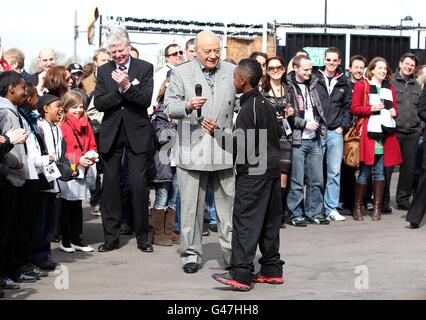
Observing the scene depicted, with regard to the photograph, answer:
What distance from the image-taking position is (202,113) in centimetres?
976

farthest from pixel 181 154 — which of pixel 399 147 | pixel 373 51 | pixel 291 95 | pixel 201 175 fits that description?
pixel 373 51

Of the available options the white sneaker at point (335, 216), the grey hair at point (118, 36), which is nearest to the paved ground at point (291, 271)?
the white sneaker at point (335, 216)

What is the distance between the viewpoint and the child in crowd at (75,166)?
437 inches

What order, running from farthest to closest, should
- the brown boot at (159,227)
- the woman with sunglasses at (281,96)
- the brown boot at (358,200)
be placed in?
the brown boot at (358,200)
the woman with sunglasses at (281,96)
the brown boot at (159,227)

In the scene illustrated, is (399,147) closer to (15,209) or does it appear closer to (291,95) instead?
(291,95)

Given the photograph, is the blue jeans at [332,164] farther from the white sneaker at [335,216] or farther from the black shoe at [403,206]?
the black shoe at [403,206]

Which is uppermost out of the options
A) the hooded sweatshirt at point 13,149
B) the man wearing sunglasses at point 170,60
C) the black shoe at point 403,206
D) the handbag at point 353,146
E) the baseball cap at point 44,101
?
the man wearing sunglasses at point 170,60

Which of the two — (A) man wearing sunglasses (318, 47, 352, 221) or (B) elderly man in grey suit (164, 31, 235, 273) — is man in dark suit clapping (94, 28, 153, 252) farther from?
(A) man wearing sunglasses (318, 47, 352, 221)

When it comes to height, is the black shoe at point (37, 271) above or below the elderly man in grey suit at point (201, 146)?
below

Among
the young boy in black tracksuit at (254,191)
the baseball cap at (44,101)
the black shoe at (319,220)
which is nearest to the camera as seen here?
the young boy in black tracksuit at (254,191)

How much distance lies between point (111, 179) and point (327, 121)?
3.66 metres

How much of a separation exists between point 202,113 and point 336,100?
4.34 metres

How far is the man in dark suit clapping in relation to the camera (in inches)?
438

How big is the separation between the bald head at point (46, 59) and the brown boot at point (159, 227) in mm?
2860
